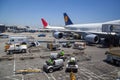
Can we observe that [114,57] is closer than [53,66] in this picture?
No

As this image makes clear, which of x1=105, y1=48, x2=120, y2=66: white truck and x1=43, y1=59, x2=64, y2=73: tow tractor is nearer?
x1=43, y1=59, x2=64, y2=73: tow tractor

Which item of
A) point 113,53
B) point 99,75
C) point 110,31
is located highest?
point 110,31

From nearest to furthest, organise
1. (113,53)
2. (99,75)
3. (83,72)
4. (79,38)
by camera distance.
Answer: (99,75) < (83,72) < (113,53) < (79,38)

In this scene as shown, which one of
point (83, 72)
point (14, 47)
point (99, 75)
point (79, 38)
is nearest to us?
point (99, 75)

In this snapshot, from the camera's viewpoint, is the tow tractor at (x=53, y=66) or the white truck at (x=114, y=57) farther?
the white truck at (x=114, y=57)

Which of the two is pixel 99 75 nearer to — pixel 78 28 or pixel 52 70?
pixel 52 70

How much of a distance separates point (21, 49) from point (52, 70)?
14.1m

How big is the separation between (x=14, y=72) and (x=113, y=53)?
1348cm

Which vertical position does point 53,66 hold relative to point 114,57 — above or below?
below

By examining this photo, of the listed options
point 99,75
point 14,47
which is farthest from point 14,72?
point 14,47

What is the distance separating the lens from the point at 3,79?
52.2 ft

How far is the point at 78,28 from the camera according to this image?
191 ft

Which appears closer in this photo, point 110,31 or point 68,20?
point 110,31

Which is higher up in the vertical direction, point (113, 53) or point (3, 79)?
point (113, 53)
